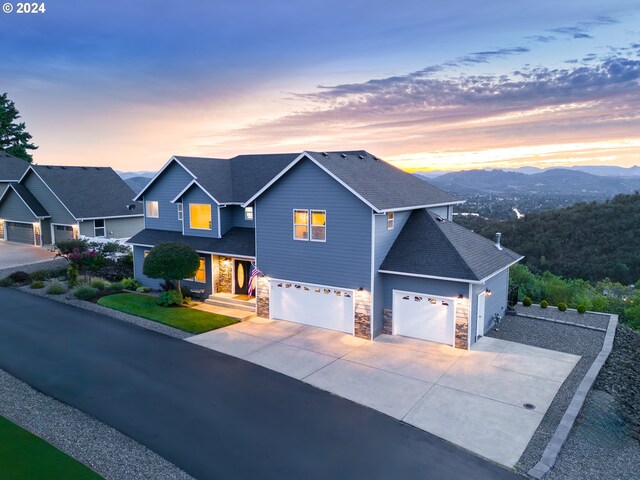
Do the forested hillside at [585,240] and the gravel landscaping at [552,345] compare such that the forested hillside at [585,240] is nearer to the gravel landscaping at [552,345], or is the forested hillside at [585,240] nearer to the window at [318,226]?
the gravel landscaping at [552,345]

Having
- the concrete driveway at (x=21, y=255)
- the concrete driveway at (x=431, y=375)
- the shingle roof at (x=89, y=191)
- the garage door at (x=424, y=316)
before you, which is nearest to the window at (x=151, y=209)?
the concrete driveway at (x=21, y=255)

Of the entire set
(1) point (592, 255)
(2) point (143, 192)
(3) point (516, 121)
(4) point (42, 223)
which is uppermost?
(3) point (516, 121)

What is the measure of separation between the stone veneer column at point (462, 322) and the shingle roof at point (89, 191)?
30876mm

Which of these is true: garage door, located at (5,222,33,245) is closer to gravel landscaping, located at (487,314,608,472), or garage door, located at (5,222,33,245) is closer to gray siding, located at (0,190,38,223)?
gray siding, located at (0,190,38,223)

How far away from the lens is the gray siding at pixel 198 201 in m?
23.7

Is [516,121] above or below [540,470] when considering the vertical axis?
above

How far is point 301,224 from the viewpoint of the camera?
18.9 metres

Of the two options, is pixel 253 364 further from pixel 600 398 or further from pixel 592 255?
pixel 592 255

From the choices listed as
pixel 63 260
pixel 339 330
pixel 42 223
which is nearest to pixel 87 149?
pixel 42 223

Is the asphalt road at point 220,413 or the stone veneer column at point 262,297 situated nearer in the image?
the asphalt road at point 220,413

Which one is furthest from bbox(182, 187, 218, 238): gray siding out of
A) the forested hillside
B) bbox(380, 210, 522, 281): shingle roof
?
the forested hillside

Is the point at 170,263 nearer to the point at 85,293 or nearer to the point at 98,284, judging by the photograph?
the point at 85,293

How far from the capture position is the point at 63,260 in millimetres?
30672

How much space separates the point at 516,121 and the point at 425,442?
2568 centimetres
